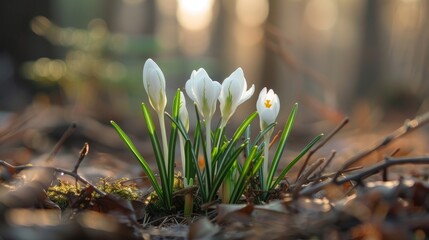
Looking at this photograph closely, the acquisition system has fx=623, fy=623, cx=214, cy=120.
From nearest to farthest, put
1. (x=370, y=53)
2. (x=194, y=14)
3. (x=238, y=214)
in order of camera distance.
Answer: (x=238, y=214) < (x=370, y=53) < (x=194, y=14)

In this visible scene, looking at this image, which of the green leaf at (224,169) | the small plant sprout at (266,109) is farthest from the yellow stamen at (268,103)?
the green leaf at (224,169)

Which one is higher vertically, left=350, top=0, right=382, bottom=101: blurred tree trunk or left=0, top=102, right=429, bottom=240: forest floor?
left=350, top=0, right=382, bottom=101: blurred tree trunk

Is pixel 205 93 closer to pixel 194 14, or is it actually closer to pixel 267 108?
pixel 267 108

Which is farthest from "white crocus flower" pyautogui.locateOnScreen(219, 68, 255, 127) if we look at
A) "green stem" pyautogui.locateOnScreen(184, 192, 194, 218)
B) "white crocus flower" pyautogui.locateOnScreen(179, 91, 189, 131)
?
"green stem" pyautogui.locateOnScreen(184, 192, 194, 218)

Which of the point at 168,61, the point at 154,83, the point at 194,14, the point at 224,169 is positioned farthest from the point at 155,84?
the point at 194,14

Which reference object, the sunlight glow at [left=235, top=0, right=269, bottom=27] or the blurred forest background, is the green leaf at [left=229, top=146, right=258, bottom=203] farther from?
the sunlight glow at [left=235, top=0, right=269, bottom=27]
